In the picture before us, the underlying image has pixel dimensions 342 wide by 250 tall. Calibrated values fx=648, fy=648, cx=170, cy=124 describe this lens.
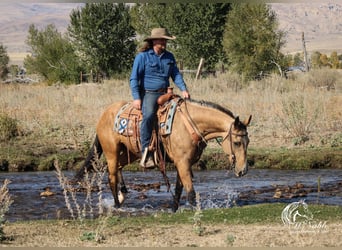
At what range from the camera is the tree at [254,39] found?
38.6 m

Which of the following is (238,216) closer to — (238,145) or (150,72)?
(238,145)

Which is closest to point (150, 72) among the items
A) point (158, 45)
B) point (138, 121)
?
point (158, 45)

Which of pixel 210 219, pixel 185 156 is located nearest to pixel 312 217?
pixel 210 219

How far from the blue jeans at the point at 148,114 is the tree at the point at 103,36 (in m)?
38.3

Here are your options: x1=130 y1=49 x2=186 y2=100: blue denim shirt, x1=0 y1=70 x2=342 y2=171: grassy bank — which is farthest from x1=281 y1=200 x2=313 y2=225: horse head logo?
x1=0 y1=70 x2=342 y2=171: grassy bank

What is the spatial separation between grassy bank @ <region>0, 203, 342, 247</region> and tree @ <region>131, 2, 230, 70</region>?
38.6 m

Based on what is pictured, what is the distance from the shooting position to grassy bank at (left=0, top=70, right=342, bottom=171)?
17688 millimetres

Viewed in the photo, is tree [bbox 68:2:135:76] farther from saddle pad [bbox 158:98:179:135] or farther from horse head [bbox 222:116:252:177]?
horse head [bbox 222:116:252:177]

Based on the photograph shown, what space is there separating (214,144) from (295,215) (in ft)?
35.4

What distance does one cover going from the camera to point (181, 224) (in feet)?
29.7

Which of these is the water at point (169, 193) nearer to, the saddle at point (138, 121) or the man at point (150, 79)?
the saddle at point (138, 121)

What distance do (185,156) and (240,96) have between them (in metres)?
14.3

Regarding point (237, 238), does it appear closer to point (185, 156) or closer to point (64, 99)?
point (185, 156)

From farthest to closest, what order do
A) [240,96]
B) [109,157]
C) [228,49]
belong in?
[228,49] < [240,96] < [109,157]
